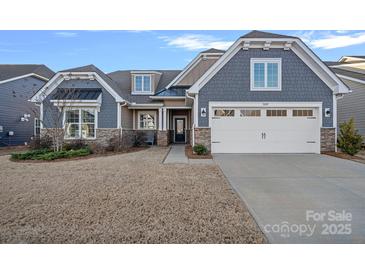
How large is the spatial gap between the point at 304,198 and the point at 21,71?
25.3 m

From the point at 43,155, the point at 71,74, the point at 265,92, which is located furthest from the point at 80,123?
the point at 265,92

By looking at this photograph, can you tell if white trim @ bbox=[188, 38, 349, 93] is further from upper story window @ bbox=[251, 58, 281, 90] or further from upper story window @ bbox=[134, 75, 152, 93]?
upper story window @ bbox=[134, 75, 152, 93]

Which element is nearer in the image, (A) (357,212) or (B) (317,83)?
(A) (357,212)

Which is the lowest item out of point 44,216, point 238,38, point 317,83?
point 44,216

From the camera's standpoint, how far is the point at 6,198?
607 centimetres

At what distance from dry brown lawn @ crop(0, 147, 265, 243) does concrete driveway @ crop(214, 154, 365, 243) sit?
428mm

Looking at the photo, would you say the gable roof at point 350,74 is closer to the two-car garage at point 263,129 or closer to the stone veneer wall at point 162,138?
the two-car garage at point 263,129

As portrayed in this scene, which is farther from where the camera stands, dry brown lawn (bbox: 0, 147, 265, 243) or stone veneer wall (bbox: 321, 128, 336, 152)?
stone veneer wall (bbox: 321, 128, 336, 152)

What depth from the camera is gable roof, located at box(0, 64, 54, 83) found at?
70.7ft

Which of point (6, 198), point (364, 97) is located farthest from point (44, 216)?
point (364, 97)

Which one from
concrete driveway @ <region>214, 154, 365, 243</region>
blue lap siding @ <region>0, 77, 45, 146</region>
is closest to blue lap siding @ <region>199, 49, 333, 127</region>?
concrete driveway @ <region>214, 154, 365, 243</region>

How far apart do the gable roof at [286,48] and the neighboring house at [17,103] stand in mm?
14016
